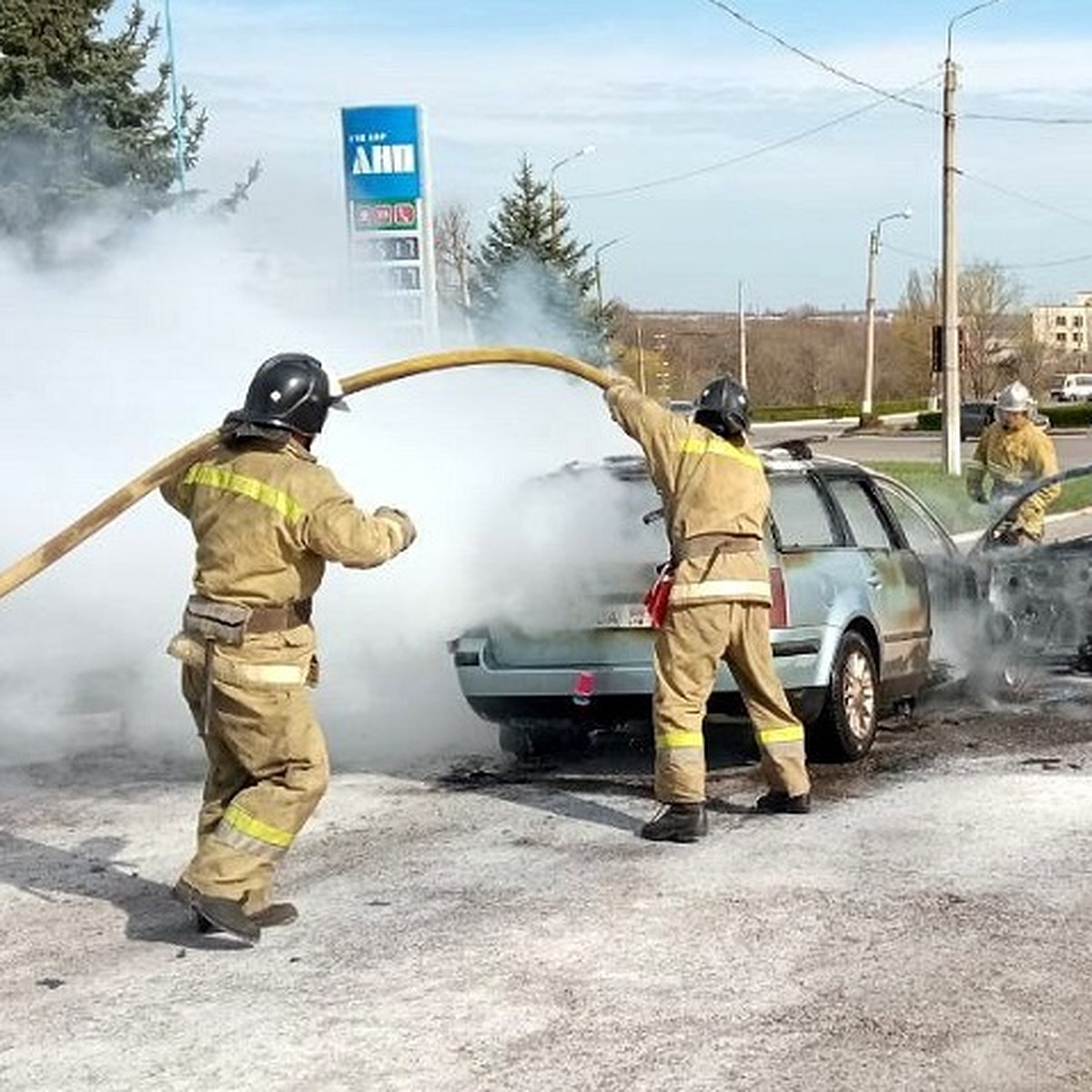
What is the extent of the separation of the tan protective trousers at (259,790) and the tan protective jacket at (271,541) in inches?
3.4

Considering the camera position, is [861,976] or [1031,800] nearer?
[861,976]

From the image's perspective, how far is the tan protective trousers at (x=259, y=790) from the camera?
5.55 metres

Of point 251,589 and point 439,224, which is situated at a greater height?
point 439,224

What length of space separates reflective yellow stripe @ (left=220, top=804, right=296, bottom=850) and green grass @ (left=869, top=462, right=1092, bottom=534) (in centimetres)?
742

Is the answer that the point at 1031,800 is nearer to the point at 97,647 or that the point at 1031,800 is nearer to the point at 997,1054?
the point at 997,1054

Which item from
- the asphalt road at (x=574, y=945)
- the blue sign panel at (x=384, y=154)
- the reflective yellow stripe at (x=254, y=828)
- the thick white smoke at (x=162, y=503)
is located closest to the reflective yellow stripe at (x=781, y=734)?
the asphalt road at (x=574, y=945)

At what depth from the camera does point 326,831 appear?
708cm

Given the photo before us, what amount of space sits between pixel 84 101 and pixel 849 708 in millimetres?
16751

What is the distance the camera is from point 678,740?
6824 millimetres

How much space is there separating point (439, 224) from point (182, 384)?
427 inches

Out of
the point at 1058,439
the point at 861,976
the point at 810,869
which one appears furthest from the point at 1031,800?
the point at 1058,439

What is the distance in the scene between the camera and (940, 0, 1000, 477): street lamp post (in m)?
28.4

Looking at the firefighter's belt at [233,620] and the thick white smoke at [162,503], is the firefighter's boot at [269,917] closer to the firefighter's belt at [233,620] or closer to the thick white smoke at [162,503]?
the firefighter's belt at [233,620]

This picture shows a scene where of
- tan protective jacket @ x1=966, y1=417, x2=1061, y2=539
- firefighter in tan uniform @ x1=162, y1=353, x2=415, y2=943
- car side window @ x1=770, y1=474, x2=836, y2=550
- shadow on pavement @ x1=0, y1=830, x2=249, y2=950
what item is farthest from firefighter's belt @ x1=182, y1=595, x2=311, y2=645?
tan protective jacket @ x1=966, y1=417, x2=1061, y2=539
